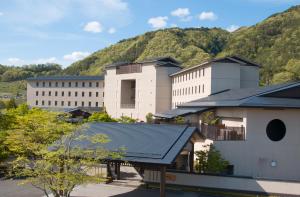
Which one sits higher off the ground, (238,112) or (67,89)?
(67,89)

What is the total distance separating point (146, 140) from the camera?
65.1ft

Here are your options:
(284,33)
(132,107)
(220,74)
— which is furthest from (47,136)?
(284,33)

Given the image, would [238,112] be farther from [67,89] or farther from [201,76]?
[67,89]

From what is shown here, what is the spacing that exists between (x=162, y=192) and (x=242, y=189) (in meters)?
6.71

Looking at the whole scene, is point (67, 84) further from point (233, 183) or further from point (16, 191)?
point (233, 183)

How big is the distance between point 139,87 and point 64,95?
3001cm

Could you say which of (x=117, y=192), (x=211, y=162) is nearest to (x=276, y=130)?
(x=211, y=162)

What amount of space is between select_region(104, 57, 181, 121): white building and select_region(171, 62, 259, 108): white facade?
3.58 meters

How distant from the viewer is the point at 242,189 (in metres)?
21.8

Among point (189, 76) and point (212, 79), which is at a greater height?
point (189, 76)

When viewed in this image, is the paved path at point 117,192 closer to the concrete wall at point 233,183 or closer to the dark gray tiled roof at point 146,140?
the concrete wall at point 233,183

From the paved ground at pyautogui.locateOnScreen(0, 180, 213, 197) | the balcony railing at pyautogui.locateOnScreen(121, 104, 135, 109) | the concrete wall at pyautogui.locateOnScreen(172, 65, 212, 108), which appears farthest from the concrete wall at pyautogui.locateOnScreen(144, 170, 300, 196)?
the balcony railing at pyautogui.locateOnScreen(121, 104, 135, 109)

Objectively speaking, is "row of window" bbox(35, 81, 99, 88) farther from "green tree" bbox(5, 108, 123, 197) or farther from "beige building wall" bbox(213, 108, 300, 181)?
"green tree" bbox(5, 108, 123, 197)

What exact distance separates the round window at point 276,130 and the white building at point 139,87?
29817 mm
